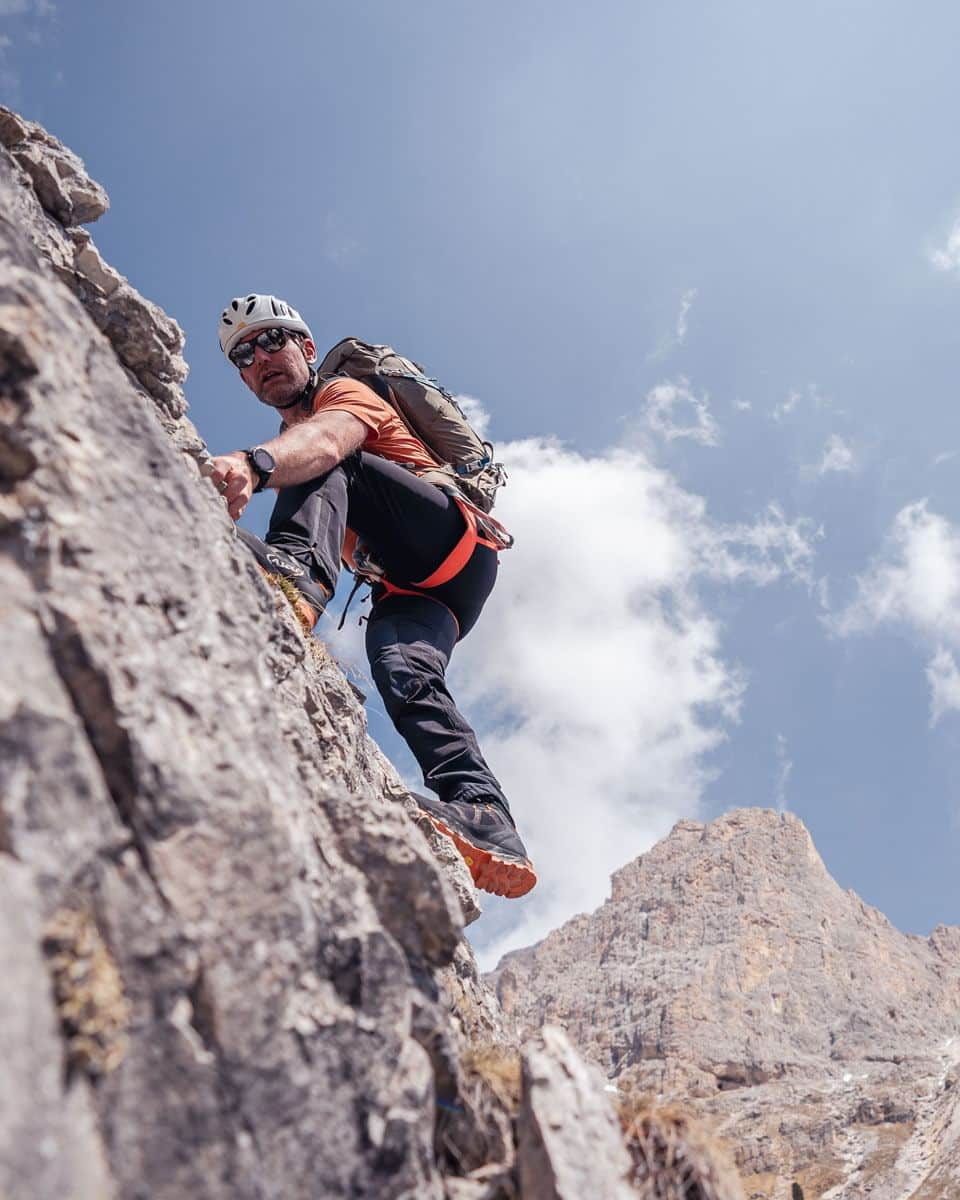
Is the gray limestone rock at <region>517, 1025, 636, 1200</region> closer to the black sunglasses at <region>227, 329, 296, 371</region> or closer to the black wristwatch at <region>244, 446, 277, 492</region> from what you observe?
the black wristwatch at <region>244, 446, 277, 492</region>

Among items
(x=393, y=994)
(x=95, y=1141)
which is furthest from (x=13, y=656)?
(x=393, y=994)

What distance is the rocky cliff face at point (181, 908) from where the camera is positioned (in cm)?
260

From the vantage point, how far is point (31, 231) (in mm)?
5719

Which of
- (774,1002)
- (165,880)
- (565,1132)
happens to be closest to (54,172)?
(165,880)

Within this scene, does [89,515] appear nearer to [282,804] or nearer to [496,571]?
[282,804]

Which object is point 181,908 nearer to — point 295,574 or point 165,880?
Result: point 165,880

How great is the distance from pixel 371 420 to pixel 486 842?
354 cm

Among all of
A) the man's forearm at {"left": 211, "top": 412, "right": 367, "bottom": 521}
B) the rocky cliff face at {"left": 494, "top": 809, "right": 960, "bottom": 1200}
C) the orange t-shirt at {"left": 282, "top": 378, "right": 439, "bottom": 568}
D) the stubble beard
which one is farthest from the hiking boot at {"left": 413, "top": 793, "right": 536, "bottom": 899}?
the rocky cliff face at {"left": 494, "top": 809, "right": 960, "bottom": 1200}

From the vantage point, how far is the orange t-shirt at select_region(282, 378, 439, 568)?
762cm

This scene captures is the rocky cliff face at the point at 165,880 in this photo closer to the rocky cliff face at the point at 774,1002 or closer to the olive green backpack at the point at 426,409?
the olive green backpack at the point at 426,409

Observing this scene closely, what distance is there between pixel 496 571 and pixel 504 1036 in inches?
157

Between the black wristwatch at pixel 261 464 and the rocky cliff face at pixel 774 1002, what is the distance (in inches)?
1817

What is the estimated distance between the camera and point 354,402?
25.1 ft

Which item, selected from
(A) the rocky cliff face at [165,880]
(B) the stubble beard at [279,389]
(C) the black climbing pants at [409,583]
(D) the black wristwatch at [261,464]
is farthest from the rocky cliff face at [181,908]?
(B) the stubble beard at [279,389]
